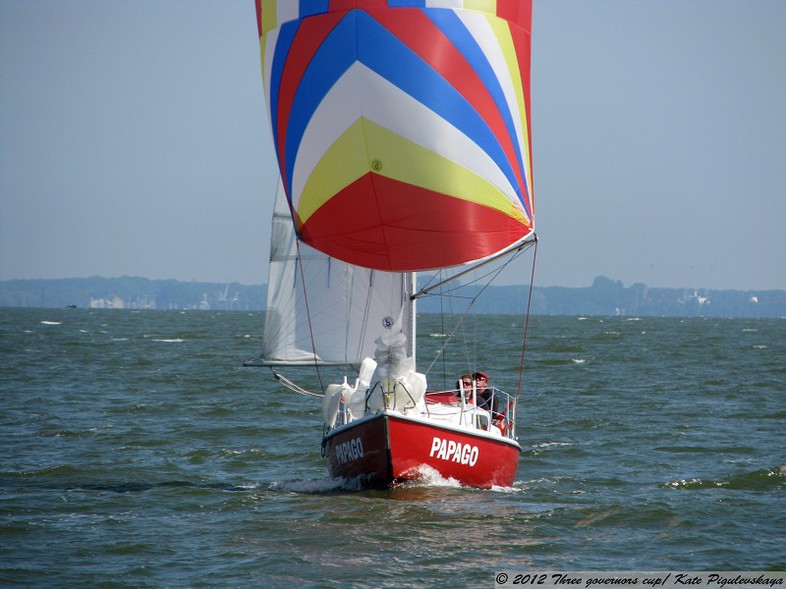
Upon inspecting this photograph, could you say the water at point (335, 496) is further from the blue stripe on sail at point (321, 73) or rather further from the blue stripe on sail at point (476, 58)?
the blue stripe on sail at point (321, 73)

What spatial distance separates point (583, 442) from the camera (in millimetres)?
20234

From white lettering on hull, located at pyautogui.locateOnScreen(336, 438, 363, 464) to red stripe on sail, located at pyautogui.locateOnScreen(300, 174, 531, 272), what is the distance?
6.88ft

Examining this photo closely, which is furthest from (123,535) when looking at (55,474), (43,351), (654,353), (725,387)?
(654,353)

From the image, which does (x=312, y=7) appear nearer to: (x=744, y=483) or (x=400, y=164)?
(x=400, y=164)

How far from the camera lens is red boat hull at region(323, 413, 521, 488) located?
41.9ft

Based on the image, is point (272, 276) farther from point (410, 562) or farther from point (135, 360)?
point (135, 360)

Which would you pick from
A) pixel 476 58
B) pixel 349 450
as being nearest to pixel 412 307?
pixel 349 450

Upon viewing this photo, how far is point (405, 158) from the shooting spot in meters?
12.9

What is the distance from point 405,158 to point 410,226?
0.79 metres

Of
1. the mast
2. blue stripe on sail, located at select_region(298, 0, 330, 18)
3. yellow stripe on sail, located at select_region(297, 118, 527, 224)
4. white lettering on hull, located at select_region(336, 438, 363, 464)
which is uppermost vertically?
blue stripe on sail, located at select_region(298, 0, 330, 18)

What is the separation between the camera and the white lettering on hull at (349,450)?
43.5 feet

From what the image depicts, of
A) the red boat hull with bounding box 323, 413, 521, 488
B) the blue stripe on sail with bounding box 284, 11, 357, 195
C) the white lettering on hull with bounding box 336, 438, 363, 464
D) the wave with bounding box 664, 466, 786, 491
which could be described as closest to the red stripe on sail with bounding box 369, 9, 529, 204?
the blue stripe on sail with bounding box 284, 11, 357, 195

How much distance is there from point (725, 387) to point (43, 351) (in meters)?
27.6

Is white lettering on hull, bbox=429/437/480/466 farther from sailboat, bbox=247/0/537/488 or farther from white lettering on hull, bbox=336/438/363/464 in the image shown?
white lettering on hull, bbox=336/438/363/464
